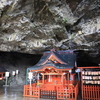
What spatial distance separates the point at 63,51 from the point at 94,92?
6.33 m

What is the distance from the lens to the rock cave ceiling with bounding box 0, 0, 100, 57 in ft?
31.9

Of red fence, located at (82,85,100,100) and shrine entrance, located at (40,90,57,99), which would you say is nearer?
red fence, located at (82,85,100,100)

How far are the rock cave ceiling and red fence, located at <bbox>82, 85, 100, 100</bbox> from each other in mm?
4714

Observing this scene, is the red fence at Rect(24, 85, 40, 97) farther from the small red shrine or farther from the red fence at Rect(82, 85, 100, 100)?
the red fence at Rect(82, 85, 100, 100)

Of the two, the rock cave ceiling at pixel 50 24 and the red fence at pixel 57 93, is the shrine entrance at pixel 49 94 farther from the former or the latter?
the rock cave ceiling at pixel 50 24

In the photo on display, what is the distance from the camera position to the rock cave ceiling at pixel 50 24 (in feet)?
31.9

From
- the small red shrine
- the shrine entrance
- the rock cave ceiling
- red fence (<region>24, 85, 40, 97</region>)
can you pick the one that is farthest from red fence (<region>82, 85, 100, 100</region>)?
the rock cave ceiling

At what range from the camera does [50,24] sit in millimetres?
11180

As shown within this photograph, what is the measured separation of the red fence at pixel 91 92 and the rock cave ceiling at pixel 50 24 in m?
4.71

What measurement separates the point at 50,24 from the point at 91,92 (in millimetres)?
6851

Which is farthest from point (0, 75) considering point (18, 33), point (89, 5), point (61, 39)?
point (89, 5)

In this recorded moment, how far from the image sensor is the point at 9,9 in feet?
30.5

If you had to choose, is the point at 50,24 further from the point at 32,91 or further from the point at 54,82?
the point at 32,91

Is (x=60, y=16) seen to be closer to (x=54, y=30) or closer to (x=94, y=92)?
(x=54, y=30)
